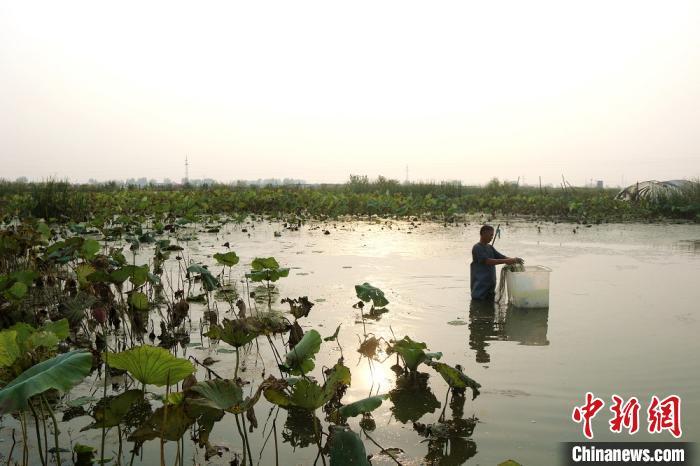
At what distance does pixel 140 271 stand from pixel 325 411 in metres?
2.15

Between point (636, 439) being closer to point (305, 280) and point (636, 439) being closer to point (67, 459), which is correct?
point (67, 459)

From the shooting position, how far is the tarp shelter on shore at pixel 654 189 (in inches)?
773

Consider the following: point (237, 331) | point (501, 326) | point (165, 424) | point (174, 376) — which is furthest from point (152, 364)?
point (501, 326)

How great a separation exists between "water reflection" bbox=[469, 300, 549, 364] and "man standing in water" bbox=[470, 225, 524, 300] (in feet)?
0.38

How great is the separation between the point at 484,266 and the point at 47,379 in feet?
16.2

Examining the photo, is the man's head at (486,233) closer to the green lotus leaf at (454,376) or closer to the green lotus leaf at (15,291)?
the green lotus leaf at (454,376)

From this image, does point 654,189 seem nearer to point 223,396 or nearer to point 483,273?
point 483,273

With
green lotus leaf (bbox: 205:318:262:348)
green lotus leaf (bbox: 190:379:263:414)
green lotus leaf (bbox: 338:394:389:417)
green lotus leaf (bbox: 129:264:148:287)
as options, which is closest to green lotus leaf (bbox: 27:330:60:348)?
green lotus leaf (bbox: 190:379:263:414)

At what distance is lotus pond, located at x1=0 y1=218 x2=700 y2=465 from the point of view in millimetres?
2426

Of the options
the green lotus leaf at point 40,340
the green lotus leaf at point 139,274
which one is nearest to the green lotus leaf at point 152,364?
the green lotus leaf at point 40,340

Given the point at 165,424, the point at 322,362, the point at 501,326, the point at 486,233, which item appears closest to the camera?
the point at 165,424

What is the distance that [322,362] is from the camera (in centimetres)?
426

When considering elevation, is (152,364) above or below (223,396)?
above

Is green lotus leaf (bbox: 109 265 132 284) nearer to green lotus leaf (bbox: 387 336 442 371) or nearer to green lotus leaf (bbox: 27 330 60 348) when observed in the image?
green lotus leaf (bbox: 27 330 60 348)
